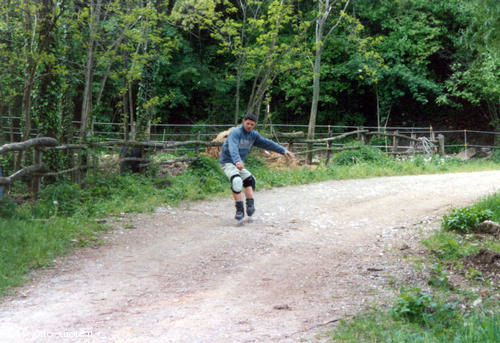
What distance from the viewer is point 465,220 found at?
708 centimetres

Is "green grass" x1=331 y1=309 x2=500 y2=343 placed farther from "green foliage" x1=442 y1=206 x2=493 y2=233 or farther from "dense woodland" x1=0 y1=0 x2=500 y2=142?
"dense woodland" x1=0 y1=0 x2=500 y2=142

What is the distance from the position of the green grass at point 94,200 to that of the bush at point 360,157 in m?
0.44

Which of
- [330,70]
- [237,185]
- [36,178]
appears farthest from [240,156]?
[330,70]

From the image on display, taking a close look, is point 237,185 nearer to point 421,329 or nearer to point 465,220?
point 465,220

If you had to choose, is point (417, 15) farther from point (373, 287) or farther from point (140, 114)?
point (373, 287)

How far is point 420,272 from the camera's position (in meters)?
5.28

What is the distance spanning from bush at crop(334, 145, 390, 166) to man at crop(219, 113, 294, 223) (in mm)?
8245

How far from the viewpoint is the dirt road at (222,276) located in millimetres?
3787

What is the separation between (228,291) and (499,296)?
2431mm

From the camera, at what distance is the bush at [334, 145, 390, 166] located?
16.0m

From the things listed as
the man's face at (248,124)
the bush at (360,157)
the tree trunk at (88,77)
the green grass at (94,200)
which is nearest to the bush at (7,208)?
the green grass at (94,200)

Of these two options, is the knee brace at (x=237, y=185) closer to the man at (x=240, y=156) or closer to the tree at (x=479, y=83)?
the man at (x=240, y=156)

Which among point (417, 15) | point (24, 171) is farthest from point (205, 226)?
point (417, 15)

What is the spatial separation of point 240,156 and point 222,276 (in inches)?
119
